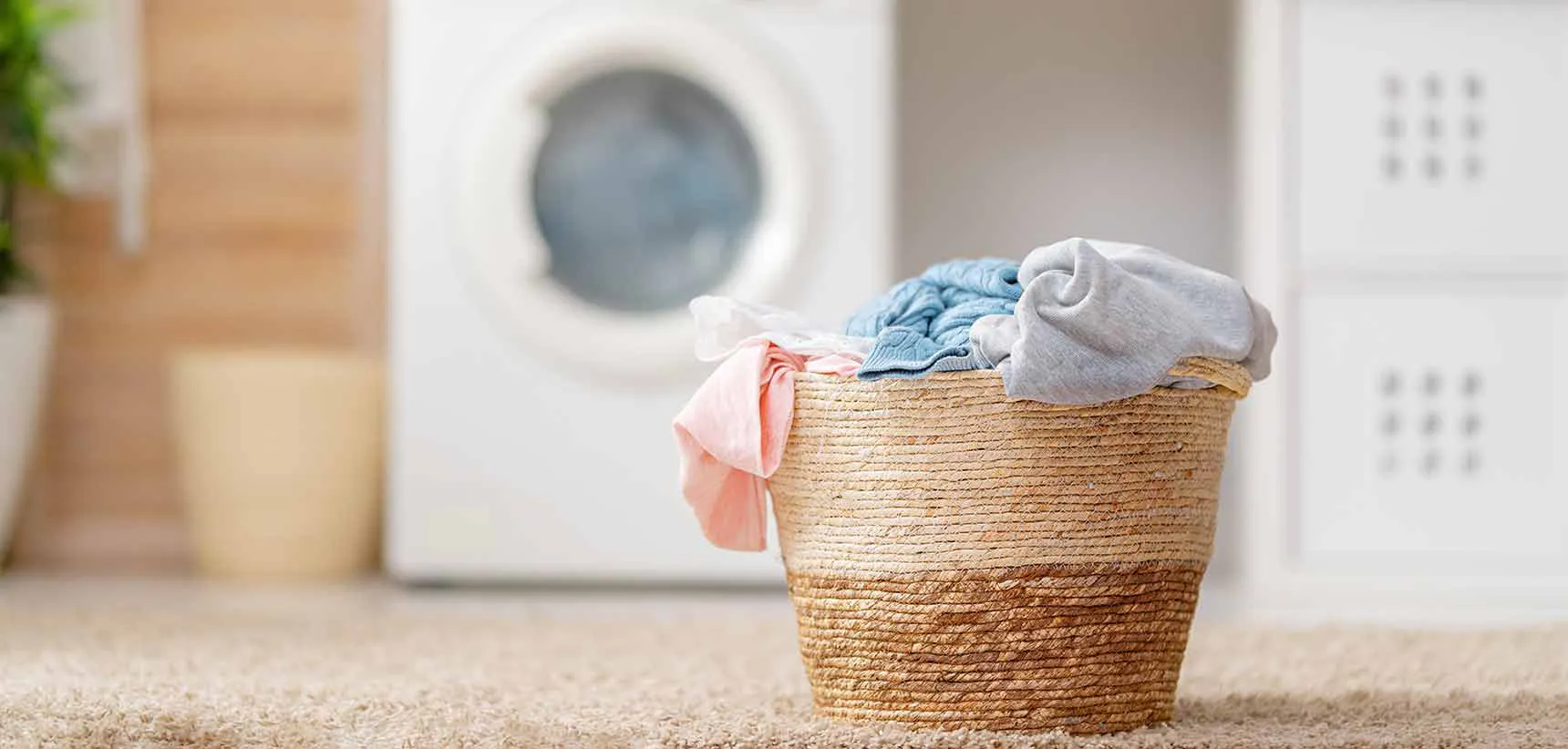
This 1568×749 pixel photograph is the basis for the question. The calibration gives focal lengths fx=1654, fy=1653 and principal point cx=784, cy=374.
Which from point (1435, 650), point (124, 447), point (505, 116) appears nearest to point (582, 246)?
point (505, 116)

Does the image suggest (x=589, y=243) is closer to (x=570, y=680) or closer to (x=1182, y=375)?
(x=570, y=680)

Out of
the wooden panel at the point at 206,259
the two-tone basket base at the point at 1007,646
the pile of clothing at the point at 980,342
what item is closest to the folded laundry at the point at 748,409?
the pile of clothing at the point at 980,342

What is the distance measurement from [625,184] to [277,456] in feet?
2.24

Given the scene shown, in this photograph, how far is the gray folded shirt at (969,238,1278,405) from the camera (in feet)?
3.15

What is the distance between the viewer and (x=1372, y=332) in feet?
7.27

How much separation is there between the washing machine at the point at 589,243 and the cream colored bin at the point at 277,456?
0.25 metres

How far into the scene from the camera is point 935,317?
1092mm

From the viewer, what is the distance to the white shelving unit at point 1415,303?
2197mm

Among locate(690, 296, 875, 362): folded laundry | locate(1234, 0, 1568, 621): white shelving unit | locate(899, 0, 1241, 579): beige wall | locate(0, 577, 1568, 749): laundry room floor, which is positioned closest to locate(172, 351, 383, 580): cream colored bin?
locate(0, 577, 1568, 749): laundry room floor

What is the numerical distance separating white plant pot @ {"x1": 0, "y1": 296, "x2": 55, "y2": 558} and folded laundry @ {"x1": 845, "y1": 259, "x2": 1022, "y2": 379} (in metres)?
1.62

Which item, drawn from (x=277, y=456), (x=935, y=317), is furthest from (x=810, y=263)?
(x=935, y=317)

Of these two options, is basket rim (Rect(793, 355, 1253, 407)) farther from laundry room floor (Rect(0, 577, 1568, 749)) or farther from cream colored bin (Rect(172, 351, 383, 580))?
cream colored bin (Rect(172, 351, 383, 580))

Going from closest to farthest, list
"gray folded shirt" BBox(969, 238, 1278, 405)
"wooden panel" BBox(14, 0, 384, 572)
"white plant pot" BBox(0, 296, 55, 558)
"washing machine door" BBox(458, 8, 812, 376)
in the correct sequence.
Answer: "gray folded shirt" BBox(969, 238, 1278, 405)
"washing machine door" BBox(458, 8, 812, 376)
"white plant pot" BBox(0, 296, 55, 558)
"wooden panel" BBox(14, 0, 384, 572)

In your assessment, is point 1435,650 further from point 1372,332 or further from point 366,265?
point 366,265
